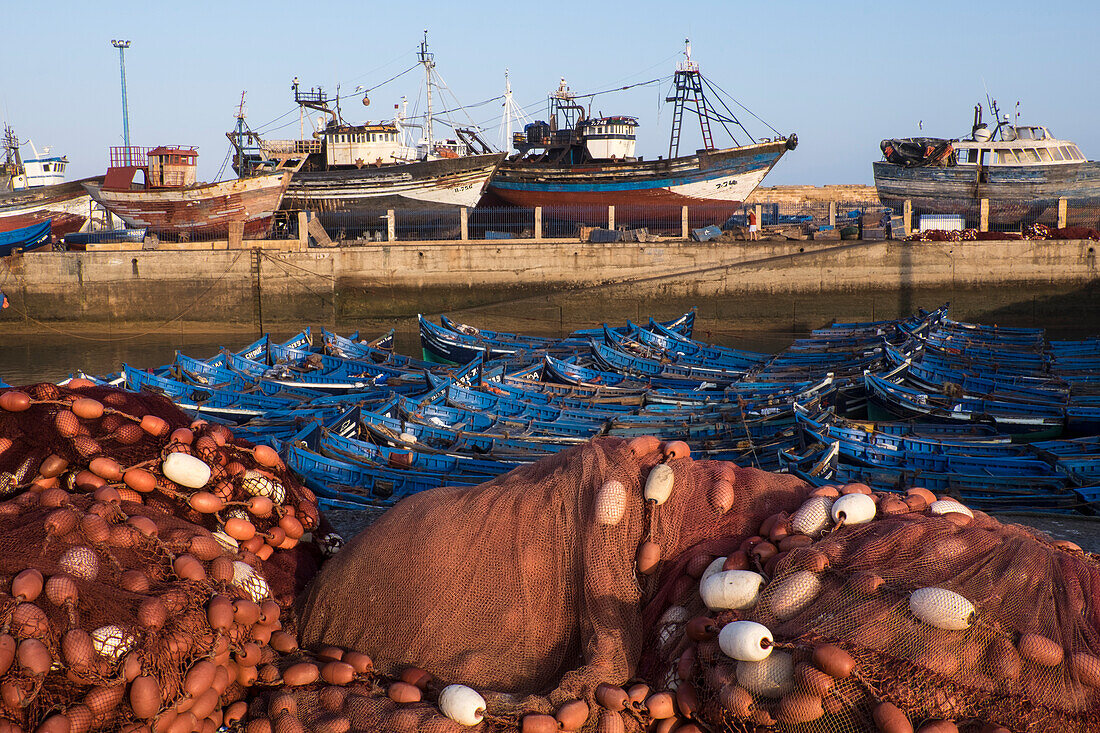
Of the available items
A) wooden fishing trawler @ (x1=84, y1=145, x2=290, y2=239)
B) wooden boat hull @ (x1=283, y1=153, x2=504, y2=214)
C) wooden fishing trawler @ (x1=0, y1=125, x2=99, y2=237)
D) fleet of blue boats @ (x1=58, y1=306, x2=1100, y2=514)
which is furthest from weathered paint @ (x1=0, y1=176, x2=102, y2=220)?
fleet of blue boats @ (x1=58, y1=306, x2=1100, y2=514)

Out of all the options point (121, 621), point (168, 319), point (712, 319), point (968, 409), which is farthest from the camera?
point (168, 319)

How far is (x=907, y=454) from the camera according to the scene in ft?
33.9

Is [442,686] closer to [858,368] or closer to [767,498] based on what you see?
[767,498]

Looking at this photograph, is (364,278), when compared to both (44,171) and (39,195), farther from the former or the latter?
(44,171)

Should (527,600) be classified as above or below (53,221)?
below

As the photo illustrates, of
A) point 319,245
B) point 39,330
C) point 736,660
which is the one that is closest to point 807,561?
point 736,660

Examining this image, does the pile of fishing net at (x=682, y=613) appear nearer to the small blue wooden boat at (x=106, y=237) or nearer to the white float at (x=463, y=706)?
the white float at (x=463, y=706)

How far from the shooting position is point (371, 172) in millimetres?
31922

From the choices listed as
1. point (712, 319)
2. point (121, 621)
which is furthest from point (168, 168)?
point (121, 621)

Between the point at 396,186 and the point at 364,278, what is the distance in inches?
296

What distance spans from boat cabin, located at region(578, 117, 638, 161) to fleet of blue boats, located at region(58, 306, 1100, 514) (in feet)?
50.9

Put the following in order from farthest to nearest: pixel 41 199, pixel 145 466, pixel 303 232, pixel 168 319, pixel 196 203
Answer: pixel 41 199 → pixel 196 203 → pixel 303 232 → pixel 168 319 → pixel 145 466

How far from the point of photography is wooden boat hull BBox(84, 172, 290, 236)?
29.3 meters

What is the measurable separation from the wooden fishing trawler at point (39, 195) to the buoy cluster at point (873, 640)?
32877 millimetres
